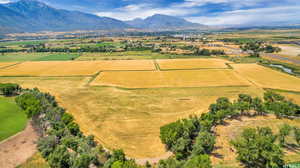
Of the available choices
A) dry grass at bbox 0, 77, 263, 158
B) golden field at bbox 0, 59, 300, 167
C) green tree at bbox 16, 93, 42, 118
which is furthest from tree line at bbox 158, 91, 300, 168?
green tree at bbox 16, 93, 42, 118

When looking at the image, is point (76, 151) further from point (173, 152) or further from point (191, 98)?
point (191, 98)

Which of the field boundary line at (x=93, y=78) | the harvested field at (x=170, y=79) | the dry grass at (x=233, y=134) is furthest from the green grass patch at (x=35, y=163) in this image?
the field boundary line at (x=93, y=78)

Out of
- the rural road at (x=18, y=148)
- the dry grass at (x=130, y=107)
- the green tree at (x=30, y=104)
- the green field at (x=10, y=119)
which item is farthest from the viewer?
the green tree at (x=30, y=104)

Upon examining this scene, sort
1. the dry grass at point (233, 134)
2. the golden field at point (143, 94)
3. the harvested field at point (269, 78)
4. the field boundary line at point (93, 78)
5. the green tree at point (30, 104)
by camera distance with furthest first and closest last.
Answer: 1. the field boundary line at point (93, 78)
2. the harvested field at point (269, 78)
3. the green tree at point (30, 104)
4. the golden field at point (143, 94)
5. the dry grass at point (233, 134)

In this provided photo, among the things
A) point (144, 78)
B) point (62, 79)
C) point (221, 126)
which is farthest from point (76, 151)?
point (62, 79)

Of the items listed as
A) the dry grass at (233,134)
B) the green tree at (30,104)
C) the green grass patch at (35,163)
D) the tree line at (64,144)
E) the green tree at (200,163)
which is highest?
the green tree at (30,104)

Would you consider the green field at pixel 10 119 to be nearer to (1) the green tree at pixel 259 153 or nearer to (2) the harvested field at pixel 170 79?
(2) the harvested field at pixel 170 79

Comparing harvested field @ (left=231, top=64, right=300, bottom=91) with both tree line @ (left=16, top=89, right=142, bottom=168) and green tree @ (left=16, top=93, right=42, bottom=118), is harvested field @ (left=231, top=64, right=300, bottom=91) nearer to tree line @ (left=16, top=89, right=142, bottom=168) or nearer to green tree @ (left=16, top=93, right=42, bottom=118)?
tree line @ (left=16, top=89, right=142, bottom=168)
